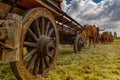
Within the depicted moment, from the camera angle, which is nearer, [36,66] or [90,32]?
[36,66]

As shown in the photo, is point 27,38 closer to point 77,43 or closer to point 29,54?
point 29,54

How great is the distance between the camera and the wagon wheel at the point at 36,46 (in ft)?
12.4

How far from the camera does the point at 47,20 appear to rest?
16.4 ft

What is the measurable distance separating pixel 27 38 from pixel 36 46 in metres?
1.04

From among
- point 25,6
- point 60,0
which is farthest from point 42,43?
point 60,0

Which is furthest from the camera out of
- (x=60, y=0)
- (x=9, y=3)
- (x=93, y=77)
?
Answer: (x=60, y=0)

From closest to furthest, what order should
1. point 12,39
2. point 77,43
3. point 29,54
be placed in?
point 12,39, point 29,54, point 77,43

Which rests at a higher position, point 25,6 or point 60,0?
point 60,0

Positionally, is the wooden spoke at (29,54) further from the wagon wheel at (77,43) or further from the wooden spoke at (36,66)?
the wagon wheel at (77,43)

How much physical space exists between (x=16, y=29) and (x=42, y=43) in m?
1.16

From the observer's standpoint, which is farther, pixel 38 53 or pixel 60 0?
pixel 60 0

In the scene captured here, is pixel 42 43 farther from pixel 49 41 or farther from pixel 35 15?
pixel 35 15

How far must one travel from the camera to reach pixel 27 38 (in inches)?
213

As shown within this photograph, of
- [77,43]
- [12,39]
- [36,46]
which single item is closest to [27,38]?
[36,46]
